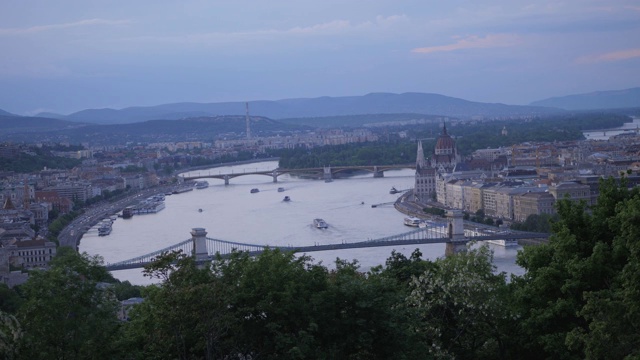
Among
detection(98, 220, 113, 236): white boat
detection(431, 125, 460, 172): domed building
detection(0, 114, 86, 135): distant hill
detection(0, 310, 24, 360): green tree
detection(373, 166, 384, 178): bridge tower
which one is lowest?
detection(373, 166, 384, 178): bridge tower

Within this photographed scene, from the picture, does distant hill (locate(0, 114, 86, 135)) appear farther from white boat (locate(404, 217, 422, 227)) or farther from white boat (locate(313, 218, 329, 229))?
white boat (locate(404, 217, 422, 227))

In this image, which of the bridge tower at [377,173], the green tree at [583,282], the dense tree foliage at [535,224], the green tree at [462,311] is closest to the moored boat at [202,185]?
the bridge tower at [377,173]

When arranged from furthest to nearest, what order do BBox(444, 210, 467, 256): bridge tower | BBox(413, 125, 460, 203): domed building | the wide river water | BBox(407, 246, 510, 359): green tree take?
BBox(413, 125, 460, 203): domed building → the wide river water → BBox(444, 210, 467, 256): bridge tower → BBox(407, 246, 510, 359): green tree

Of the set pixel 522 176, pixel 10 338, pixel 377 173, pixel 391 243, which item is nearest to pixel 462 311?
pixel 10 338

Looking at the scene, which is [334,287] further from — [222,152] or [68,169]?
[222,152]

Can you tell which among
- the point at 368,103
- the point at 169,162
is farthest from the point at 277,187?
the point at 368,103

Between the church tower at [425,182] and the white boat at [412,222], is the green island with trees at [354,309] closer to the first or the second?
the white boat at [412,222]

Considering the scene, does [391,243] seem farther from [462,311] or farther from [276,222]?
[462,311]

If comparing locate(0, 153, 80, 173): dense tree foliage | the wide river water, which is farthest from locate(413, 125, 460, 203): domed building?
locate(0, 153, 80, 173): dense tree foliage
